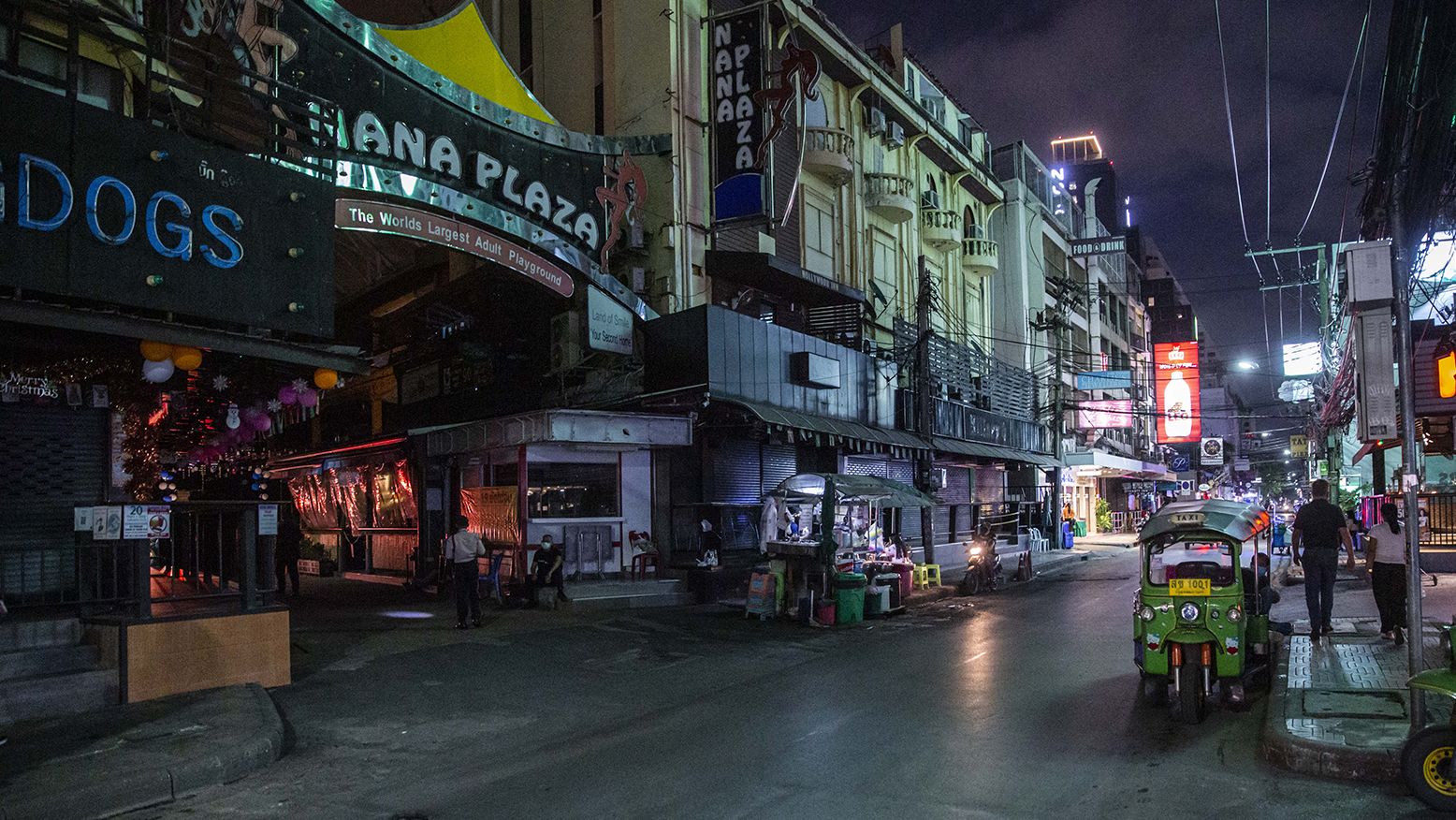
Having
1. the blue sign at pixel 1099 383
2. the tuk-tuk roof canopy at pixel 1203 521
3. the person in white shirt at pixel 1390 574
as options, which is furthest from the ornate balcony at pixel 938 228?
the tuk-tuk roof canopy at pixel 1203 521

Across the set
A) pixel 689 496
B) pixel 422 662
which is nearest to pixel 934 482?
pixel 689 496

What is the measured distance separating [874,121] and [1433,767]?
24937 millimetres

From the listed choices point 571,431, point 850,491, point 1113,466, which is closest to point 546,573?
point 571,431

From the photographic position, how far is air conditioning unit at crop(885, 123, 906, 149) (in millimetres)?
29391

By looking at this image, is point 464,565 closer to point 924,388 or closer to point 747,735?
point 747,735

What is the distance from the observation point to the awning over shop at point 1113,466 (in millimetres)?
43906

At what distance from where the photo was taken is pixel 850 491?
1742 cm

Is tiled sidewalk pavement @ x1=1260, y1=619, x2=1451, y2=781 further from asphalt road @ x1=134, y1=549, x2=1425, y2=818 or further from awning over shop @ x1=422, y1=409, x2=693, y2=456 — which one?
awning over shop @ x1=422, y1=409, x2=693, y2=456

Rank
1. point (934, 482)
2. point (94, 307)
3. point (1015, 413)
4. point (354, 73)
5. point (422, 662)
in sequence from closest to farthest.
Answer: point (94, 307) < point (422, 662) < point (354, 73) < point (934, 482) < point (1015, 413)

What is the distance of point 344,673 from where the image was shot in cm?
1145

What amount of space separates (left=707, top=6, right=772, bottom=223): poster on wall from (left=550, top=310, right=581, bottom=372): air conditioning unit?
3.95 m

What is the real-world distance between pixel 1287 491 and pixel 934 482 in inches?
2886

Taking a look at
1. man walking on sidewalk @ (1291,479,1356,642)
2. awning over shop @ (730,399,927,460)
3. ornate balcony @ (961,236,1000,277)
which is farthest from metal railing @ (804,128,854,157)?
man walking on sidewalk @ (1291,479,1356,642)

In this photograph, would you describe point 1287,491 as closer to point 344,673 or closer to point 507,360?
point 507,360
